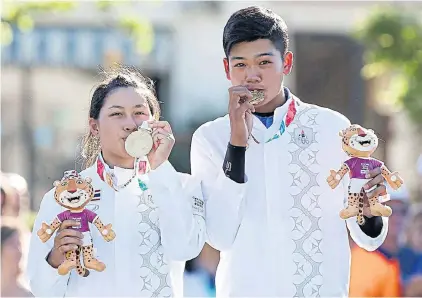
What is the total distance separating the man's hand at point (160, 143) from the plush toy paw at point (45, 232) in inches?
16.9

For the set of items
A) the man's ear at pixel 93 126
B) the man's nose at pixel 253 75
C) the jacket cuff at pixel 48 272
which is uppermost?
the man's nose at pixel 253 75

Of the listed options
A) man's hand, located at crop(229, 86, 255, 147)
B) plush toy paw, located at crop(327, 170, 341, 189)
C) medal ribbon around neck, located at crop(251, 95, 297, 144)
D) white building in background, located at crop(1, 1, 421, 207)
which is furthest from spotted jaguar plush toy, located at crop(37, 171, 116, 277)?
white building in background, located at crop(1, 1, 421, 207)

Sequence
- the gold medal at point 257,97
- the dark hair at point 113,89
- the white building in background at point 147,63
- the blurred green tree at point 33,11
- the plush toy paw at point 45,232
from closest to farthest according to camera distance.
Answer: the plush toy paw at point 45,232 → the gold medal at point 257,97 → the dark hair at point 113,89 → the blurred green tree at point 33,11 → the white building in background at point 147,63

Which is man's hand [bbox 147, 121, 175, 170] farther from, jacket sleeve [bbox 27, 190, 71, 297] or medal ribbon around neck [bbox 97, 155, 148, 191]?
jacket sleeve [bbox 27, 190, 71, 297]

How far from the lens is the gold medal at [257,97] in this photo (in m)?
3.33

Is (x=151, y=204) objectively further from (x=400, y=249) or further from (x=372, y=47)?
(x=372, y=47)

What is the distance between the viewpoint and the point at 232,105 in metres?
3.27

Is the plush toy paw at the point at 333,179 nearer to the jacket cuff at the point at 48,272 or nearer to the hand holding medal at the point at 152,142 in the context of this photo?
the hand holding medal at the point at 152,142

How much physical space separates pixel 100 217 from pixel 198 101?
11.1 metres

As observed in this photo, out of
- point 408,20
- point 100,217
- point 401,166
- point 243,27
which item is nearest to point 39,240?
point 100,217

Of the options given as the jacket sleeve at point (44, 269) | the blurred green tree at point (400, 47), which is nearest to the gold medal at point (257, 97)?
the jacket sleeve at point (44, 269)

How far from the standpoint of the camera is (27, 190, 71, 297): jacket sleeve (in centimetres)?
330

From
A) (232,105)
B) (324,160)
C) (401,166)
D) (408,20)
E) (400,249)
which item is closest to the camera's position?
(232,105)

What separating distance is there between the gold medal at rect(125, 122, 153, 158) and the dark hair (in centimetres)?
24
